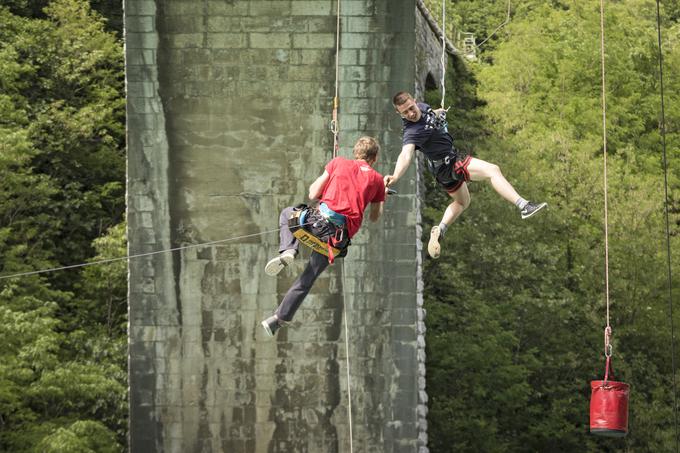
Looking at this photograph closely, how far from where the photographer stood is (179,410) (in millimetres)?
20797

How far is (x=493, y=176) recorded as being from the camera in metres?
14.8

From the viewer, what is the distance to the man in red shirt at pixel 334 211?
14539 mm

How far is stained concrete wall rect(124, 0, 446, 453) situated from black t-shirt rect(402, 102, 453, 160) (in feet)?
18.2

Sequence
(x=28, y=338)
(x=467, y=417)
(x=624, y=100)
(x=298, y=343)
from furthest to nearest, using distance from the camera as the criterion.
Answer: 1. (x=624, y=100)
2. (x=467, y=417)
3. (x=28, y=338)
4. (x=298, y=343)

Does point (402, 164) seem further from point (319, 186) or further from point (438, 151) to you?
point (319, 186)

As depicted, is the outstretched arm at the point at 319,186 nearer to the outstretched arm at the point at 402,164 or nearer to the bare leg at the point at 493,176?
the outstretched arm at the point at 402,164

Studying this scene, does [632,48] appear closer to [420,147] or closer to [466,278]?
[466,278]

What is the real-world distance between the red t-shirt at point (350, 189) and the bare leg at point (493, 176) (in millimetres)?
961

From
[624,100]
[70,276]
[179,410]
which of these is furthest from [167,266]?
[624,100]

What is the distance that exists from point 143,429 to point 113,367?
6476mm

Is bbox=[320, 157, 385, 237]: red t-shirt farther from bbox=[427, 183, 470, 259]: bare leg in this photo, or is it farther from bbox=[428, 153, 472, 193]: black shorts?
bbox=[427, 183, 470, 259]: bare leg

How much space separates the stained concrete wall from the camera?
20.7m

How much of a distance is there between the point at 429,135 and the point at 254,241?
19.9 feet

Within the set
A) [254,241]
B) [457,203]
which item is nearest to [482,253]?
[254,241]
